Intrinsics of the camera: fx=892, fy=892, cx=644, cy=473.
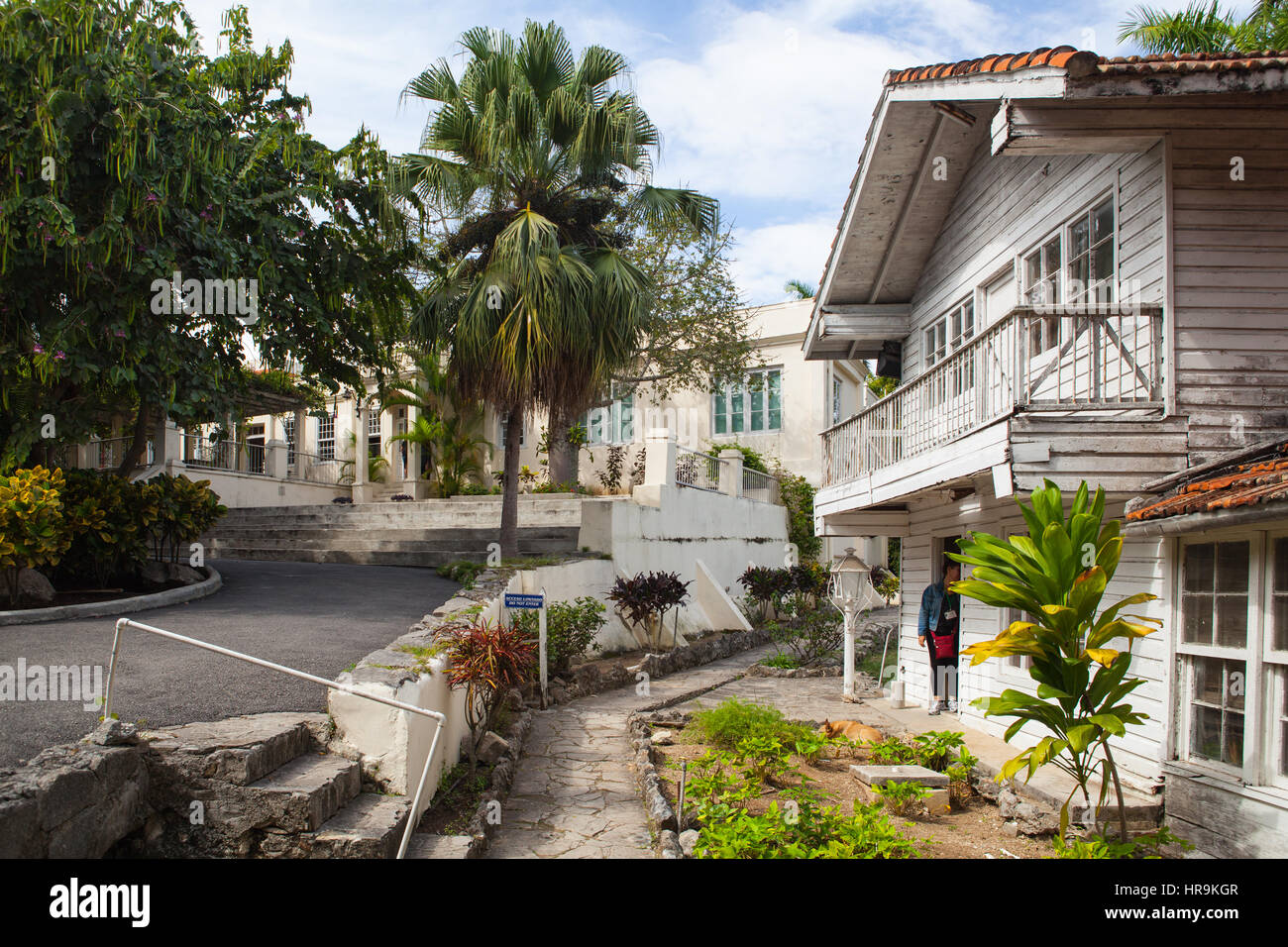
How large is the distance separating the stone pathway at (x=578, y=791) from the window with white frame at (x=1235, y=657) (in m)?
3.72

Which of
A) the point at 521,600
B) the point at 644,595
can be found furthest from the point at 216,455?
the point at 521,600

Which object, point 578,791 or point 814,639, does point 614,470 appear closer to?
point 814,639

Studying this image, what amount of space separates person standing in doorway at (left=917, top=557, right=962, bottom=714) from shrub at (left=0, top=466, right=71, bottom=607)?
30.2ft

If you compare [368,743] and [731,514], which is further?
[731,514]

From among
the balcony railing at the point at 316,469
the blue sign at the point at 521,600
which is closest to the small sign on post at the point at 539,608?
the blue sign at the point at 521,600

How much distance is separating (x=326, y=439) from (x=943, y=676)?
23.5 metres

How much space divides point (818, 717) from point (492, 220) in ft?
30.2

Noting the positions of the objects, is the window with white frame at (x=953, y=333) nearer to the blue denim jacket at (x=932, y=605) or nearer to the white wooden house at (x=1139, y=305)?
the white wooden house at (x=1139, y=305)

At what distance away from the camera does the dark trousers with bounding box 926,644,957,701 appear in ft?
33.6

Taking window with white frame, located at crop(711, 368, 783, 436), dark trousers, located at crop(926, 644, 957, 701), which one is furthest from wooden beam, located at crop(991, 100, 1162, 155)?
window with white frame, located at crop(711, 368, 783, 436)

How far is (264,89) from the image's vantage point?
1198cm

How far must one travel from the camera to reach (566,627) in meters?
11.6
